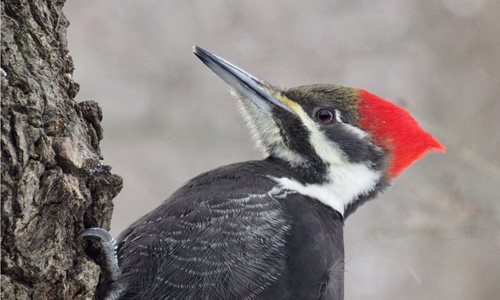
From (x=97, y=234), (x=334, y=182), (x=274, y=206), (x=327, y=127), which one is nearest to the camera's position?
(x=97, y=234)

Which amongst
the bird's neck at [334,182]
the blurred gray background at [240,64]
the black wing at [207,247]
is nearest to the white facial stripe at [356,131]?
the bird's neck at [334,182]

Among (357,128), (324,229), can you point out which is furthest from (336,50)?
(324,229)

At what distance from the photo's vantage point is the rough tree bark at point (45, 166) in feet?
8.55

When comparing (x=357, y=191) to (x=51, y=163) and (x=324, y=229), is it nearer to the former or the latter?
(x=324, y=229)

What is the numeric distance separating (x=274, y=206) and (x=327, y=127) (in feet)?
2.35

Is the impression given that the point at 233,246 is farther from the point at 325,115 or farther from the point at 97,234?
the point at 325,115

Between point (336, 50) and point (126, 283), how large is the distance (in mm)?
4617

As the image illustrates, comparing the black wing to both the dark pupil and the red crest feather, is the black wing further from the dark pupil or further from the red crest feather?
the red crest feather

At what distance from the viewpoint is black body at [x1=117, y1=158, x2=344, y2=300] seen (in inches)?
127

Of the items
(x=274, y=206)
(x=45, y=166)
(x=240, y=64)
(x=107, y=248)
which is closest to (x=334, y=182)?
(x=274, y=206)

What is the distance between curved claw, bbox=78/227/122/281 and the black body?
57 millimetres

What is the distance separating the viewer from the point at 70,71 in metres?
3.12

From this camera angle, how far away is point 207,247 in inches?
129

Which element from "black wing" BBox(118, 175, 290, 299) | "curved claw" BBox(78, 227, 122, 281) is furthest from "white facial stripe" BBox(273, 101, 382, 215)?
"curved claw" BBox(78, 227, 122, 281)
